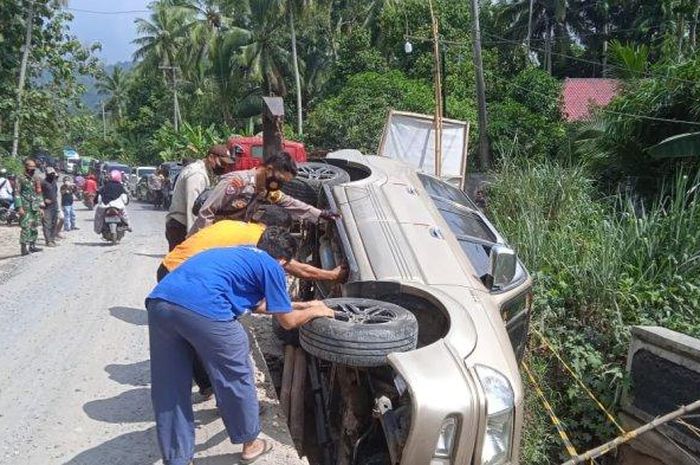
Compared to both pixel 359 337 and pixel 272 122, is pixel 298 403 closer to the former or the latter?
pixel 359 337

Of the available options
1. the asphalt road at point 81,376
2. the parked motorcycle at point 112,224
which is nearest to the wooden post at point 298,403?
the asphalt road at point 81,376

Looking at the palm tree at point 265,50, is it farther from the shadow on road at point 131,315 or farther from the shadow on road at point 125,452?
the shadow on road at point 125,452

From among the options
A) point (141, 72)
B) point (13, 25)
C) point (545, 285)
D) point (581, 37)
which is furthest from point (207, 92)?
point (545, 285)

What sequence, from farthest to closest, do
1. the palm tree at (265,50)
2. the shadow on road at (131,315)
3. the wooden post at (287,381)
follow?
the palm tree at (265,50) < the shadow on road at (131,315) < the wooden post at (287,381)

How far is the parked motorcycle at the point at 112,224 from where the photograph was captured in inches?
445

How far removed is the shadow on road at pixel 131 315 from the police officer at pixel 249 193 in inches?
75.0

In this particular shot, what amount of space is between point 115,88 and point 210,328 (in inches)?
2857

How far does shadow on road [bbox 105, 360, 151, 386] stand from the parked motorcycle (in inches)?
272

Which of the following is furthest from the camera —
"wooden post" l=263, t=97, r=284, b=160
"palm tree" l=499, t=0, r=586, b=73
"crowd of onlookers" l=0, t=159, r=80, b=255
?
"palm tree" l=499, t=0, r=586, b=73

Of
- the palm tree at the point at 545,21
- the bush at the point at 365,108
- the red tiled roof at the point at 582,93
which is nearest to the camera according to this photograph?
the bush at the point at 365,108

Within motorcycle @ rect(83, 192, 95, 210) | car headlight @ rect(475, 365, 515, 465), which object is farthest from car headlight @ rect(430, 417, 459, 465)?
motorcycle @ rect(83, 192, 95, 210)

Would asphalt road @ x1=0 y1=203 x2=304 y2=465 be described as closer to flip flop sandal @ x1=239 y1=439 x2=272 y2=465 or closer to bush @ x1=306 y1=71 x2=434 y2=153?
flip flop sandal @ x1=239 y1=439 x2=272 y2=465

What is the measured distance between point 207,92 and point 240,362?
38.7 metres

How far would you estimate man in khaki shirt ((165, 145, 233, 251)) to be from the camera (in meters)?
5.31
